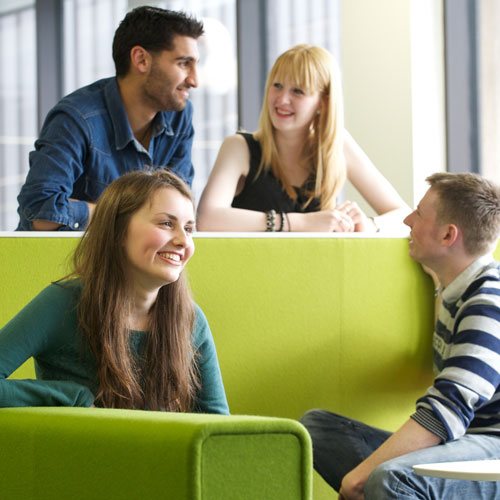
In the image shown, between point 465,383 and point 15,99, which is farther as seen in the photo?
point 15,99

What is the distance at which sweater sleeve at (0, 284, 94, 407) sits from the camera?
1961mm

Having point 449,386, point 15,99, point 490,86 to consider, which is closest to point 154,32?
point 449,386

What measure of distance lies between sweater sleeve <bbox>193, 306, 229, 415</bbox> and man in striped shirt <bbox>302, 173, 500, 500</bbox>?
32 centimetres

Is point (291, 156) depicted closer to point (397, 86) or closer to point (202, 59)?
point (397, 86)

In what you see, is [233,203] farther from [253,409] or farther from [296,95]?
[253,409]

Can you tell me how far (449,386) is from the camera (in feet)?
7.81

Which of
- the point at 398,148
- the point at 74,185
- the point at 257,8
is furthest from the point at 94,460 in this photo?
the point at 257,8

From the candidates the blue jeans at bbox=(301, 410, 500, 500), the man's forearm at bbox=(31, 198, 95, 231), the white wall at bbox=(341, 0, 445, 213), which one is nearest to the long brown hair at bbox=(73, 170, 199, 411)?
the blue jeans at bbox=(301, 410, 500, 500)

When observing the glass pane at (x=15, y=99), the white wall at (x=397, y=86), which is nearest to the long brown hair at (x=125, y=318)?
the white wall at (x=397, y=86)

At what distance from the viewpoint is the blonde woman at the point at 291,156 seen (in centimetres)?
331

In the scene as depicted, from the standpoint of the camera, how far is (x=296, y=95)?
11.2 ft

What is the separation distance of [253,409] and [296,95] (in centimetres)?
108

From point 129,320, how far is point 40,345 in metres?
0.20

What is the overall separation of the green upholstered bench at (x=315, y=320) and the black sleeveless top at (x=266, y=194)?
49cm
